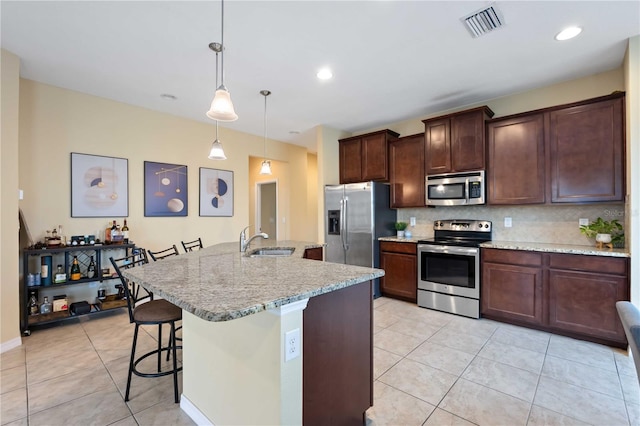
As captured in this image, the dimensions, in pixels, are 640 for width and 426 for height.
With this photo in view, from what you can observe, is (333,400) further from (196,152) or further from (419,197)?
(196,152)

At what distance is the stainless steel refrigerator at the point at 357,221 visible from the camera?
4.22m

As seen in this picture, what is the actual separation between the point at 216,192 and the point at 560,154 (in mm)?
4611

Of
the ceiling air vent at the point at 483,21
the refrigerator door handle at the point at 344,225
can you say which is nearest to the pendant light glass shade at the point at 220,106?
the ceiling air vent at the point at 483,21

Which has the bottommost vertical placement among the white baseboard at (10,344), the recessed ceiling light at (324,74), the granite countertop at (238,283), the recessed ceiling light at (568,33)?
the white baseboard at (10,344)

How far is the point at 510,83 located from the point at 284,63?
103 inches

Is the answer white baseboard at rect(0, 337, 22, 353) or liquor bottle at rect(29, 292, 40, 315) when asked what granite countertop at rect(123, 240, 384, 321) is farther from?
liquor bottle at rect(29, 292, 40, 315)

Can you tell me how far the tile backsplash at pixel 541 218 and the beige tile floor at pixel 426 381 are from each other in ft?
3.76

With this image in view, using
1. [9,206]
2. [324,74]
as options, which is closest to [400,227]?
[324,74]

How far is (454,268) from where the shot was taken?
355 centimetres

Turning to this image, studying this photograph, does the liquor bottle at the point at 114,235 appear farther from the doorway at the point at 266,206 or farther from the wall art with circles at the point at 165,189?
the doorway at the point at 266,206

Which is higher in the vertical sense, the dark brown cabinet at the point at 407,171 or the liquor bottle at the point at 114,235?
the dark brown cabinet at the point at 407,171

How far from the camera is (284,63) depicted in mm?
2850

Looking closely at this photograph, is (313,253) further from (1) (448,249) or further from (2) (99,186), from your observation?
(2) (99,186)

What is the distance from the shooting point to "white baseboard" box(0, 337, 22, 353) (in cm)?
258
